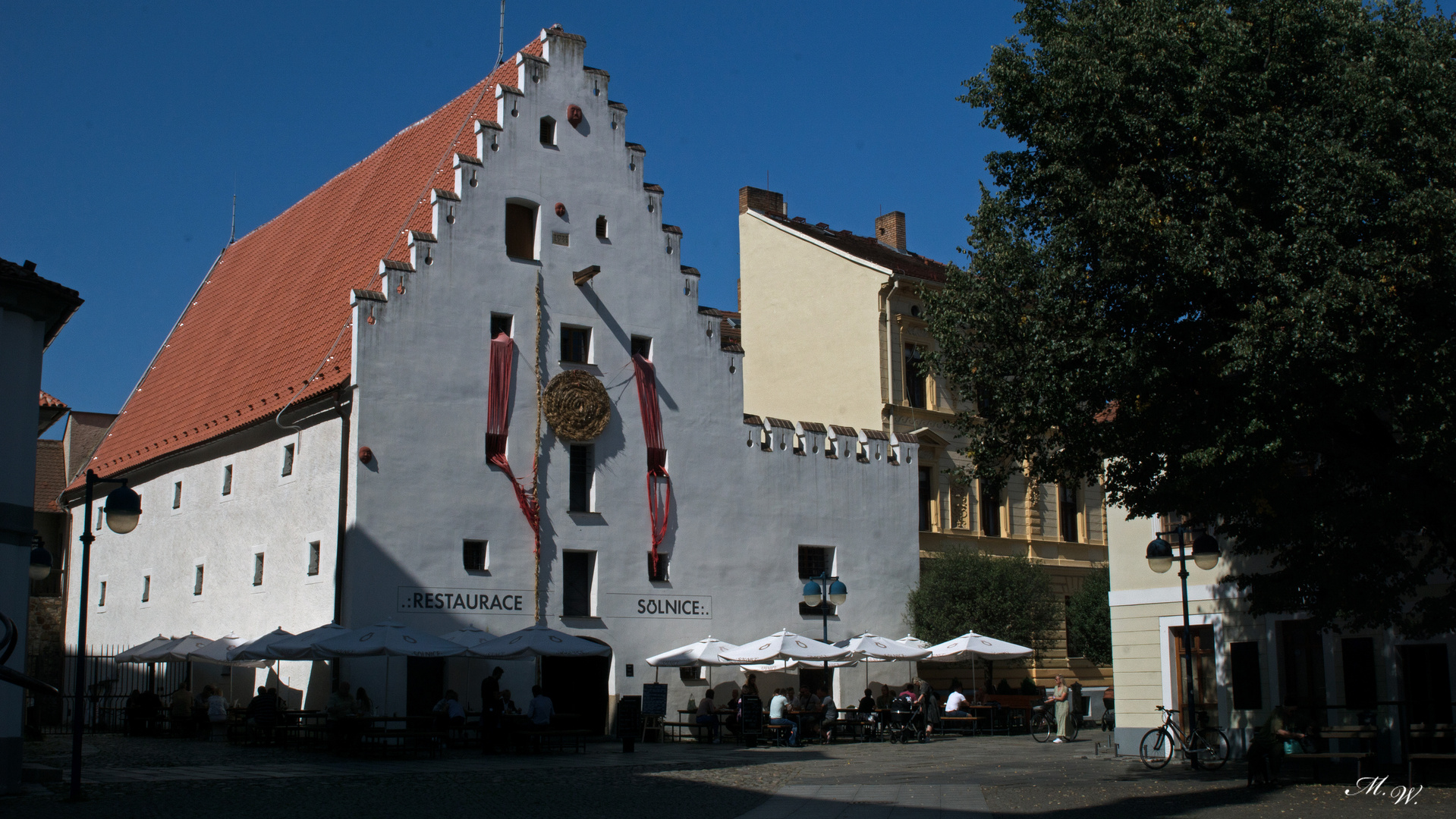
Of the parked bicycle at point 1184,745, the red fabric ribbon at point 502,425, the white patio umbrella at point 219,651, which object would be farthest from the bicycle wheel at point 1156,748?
the white patio umbrella at point 219,651

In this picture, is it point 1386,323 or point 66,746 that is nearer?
point 1386,323

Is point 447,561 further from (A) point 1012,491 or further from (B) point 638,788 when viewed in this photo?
(A) point 1012,491

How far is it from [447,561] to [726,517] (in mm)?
7793

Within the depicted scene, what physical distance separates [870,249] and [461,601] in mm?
21306

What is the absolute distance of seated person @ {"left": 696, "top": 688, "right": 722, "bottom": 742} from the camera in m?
31.7

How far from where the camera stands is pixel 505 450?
33.2 meters

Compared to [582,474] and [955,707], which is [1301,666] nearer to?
[955,707]

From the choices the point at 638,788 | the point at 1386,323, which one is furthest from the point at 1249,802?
the point at 638,788

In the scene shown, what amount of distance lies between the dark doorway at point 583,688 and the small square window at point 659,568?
2283 mm

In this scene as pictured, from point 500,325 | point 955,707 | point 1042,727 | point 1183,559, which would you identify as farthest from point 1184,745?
point 500,325

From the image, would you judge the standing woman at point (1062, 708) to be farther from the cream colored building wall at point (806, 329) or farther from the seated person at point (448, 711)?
the seated person at point (448, 711)

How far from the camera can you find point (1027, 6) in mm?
20703

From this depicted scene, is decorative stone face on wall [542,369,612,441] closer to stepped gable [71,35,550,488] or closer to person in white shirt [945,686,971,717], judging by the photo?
stepped gable [71,35,550,488]

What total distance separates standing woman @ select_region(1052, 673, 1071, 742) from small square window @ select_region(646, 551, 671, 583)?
9.76 metres
